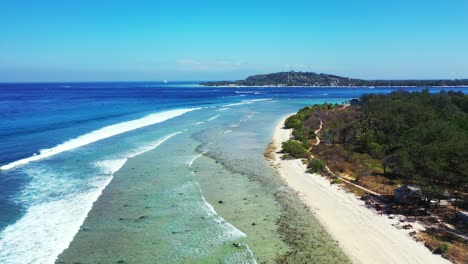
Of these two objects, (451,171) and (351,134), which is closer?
(451,171)

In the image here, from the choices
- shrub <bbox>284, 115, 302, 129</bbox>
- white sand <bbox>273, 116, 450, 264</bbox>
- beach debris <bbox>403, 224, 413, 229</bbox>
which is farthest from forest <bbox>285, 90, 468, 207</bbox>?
white sand <bbox>273, 116, 450, 264</bbox>

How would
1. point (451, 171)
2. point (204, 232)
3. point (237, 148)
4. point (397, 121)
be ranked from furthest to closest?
point (237, 148), point (397, 121), point (451, 171), point (204, 232)

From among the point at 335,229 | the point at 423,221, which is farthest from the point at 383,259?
the point at 423,221

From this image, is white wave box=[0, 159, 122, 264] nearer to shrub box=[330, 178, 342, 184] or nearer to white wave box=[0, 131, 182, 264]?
white wave box=[0, 131, 182, 264]

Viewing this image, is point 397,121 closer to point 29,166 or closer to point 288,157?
point 288,157

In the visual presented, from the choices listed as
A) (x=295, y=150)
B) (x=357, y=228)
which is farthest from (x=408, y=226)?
(x=295, y=150)

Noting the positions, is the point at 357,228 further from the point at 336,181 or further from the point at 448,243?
the point at 336,181
